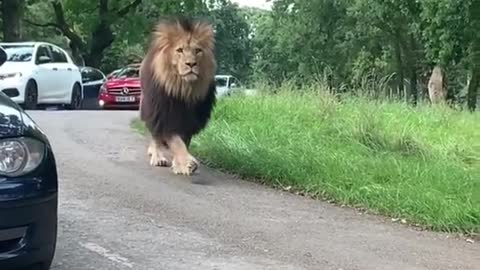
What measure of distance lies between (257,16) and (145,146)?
1823 inches

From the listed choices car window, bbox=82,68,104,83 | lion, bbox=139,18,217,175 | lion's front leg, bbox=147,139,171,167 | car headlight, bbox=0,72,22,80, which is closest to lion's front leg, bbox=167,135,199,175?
lion, bbox=139,18,217,175

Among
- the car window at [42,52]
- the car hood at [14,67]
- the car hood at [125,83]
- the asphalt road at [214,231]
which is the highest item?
the car window at [42,52]

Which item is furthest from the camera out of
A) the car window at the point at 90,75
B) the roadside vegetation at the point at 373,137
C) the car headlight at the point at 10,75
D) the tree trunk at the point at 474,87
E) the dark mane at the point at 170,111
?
the tree trunk at the point at 474,87

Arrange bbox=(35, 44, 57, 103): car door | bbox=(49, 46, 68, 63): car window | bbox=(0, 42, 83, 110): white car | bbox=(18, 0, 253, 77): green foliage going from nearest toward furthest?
bbox=(0, 42, 83, 110): white car → bbox=(35, 44, 57, 103): car door → bbox=(49, 46, 68, 63): car window → bbox=(18, 0, 253, 77): green foliage

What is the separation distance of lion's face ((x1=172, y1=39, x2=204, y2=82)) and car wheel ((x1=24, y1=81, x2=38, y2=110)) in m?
9.89

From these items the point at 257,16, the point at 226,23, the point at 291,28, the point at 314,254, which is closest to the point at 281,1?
the point at 291,28

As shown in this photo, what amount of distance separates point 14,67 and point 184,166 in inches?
403

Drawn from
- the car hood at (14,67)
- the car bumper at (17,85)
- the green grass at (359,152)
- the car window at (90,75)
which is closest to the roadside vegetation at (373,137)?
the green grass at (359,152)

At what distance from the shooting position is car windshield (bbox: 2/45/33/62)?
18578 millimetres

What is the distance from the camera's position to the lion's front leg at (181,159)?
898cm

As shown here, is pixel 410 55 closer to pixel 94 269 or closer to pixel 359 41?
pixel 359 41

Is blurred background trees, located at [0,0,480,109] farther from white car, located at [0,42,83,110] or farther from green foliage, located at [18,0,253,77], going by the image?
white car, located at [0,42,83,110]

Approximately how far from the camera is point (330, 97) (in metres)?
14.0

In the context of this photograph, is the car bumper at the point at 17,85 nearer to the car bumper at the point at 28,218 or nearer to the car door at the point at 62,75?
the car door at the point at 62,75
